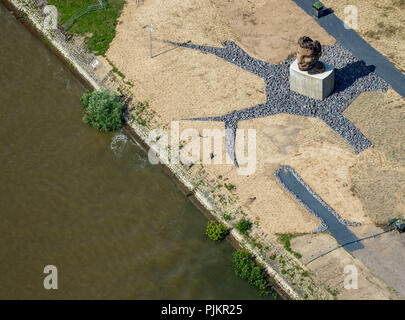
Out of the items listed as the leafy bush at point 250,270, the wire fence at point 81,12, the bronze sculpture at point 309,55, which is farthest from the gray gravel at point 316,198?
the wire fence at point 81,12

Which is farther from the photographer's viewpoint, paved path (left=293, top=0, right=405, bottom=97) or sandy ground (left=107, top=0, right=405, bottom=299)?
paved path (left=293, top=0, right=405, bottom=97)

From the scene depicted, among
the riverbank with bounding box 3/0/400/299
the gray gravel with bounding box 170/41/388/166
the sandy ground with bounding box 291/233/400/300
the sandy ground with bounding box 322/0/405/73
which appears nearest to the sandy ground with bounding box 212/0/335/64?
the gray gravel with bounding box 170/41/388/166

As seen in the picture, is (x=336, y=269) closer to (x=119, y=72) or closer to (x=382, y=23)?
(x=382, y=23)

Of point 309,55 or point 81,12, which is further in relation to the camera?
point 81,12

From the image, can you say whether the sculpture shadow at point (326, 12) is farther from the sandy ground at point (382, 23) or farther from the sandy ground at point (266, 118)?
the sandy ground at point (266, 118)

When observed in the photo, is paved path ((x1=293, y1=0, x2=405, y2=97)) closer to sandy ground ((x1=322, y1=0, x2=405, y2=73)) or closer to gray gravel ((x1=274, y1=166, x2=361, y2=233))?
sandy ground ((x1=322, y1=0, x2=405, y2=73))
